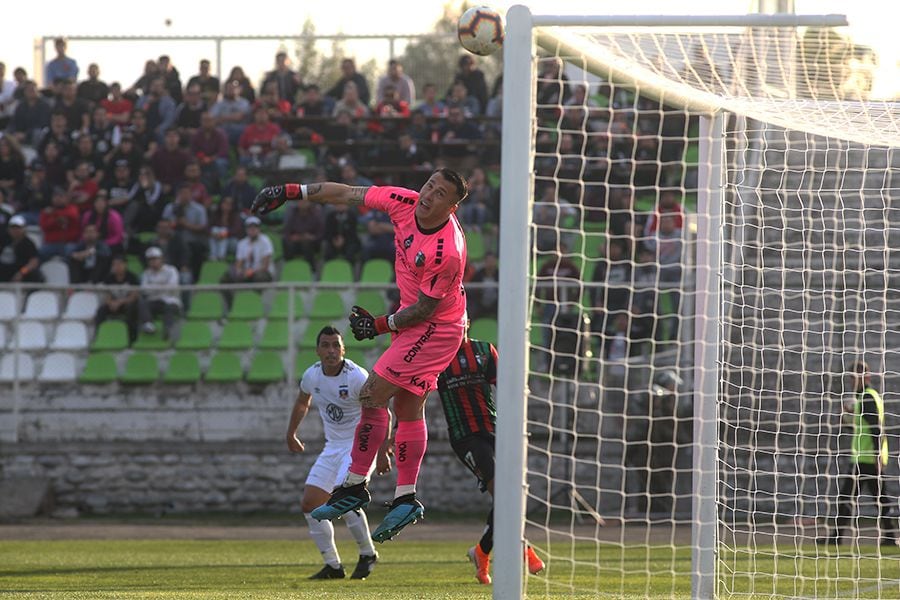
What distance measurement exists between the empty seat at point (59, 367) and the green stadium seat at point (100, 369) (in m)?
0.15

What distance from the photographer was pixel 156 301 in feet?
57.6

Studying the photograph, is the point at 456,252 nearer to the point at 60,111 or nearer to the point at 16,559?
the point at 16,559

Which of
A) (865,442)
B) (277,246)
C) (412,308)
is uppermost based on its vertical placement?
(412,308)

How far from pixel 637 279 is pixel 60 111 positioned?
30.8 feet

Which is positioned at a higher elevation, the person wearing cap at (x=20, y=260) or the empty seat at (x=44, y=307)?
the person wearing cap at (x=20, y=260)

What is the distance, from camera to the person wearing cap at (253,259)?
58.3 feet

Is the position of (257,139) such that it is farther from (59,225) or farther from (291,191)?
(291,191)

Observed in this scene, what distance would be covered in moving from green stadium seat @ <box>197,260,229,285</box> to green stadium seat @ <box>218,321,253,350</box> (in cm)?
88

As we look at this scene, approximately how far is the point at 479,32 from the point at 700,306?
212cm

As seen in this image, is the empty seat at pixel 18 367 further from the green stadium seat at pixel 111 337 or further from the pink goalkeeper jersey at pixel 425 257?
the pink goalkeeper jersey at pixel 425 257

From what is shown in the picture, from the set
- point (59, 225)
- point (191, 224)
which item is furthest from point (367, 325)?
point (59, 225)

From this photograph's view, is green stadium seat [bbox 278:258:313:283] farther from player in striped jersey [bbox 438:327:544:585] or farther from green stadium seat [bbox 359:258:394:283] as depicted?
player in striped jersey [bbox 438:327:544:585]

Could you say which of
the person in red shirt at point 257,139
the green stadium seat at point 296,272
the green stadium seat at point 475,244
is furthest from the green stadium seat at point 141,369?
the green stadium seat at point 475,244

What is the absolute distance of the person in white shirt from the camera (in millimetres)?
17781
